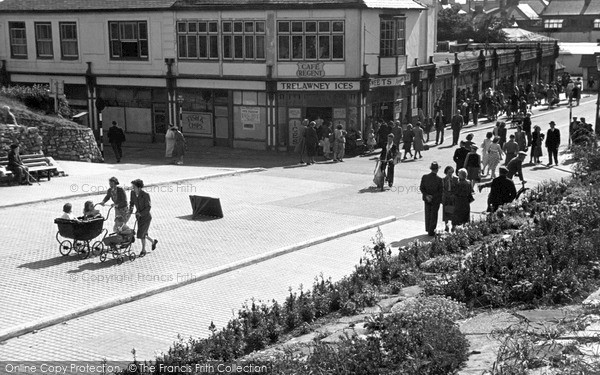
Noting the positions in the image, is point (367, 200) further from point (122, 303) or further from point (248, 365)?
point (248, 365)

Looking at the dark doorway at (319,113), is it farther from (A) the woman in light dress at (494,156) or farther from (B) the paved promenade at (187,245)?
(A) the woman in light dress at (494,156)

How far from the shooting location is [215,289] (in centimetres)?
1541

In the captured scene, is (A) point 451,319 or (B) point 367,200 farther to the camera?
(B) point 367,200

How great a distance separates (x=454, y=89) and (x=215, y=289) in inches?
1352

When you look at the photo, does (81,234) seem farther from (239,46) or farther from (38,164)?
(239,46)

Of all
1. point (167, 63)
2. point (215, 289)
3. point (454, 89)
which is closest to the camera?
point (215, 289)

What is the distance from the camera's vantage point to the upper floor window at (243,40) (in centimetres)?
3681

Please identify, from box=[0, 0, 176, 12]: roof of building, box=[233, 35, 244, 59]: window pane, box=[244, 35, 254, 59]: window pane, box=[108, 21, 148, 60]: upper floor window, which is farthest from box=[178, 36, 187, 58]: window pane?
box=[244, 35, 254, 59]: window pane

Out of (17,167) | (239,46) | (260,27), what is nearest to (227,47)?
(239,46)

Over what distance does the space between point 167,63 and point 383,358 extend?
103 ft

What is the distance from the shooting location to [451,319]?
404 inches

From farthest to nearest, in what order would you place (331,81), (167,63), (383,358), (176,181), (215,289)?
(167,63) < (331,81) < (176,181) < (215,289) < (383,358)

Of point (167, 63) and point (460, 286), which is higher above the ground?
point (167, 63)

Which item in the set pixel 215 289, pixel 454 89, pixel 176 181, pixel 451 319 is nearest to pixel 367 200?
pixel 176 181
